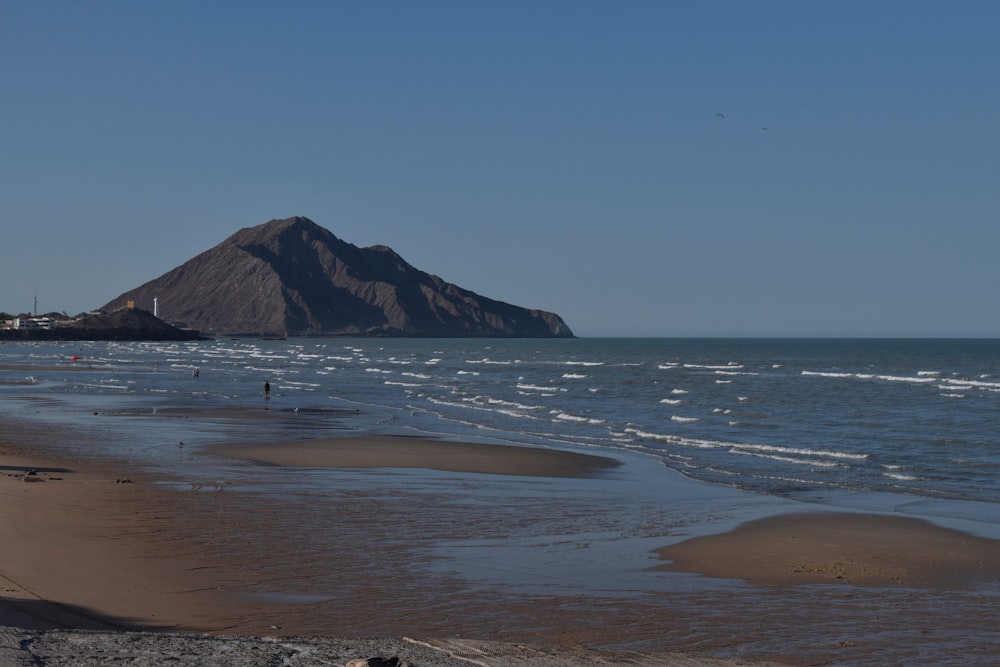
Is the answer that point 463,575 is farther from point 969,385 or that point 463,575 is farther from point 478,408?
point 969,385

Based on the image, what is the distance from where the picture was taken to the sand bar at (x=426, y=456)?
23.0m

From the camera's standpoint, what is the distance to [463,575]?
451 inches

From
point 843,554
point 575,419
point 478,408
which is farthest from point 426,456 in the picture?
point 478,408

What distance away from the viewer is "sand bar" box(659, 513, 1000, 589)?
1202 centimetres

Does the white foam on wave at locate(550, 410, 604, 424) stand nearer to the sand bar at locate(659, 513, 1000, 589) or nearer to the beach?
the beach

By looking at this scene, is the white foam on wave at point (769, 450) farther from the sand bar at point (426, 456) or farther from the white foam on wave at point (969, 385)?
the white foam on wave at point (969, 385)

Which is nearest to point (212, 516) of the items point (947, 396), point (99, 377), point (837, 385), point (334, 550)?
point (334, 550)

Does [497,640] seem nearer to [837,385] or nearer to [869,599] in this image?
[869,599]

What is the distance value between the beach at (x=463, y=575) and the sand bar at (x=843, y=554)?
1.9 inches

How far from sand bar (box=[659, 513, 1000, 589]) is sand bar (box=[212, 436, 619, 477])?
24.6 feet

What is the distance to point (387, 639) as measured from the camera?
8.42 meters

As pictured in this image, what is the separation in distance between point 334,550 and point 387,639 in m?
4.47

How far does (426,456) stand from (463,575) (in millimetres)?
13937

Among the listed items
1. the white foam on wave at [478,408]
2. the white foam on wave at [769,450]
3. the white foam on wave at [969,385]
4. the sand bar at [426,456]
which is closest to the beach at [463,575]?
the sand bar at [426,456]
